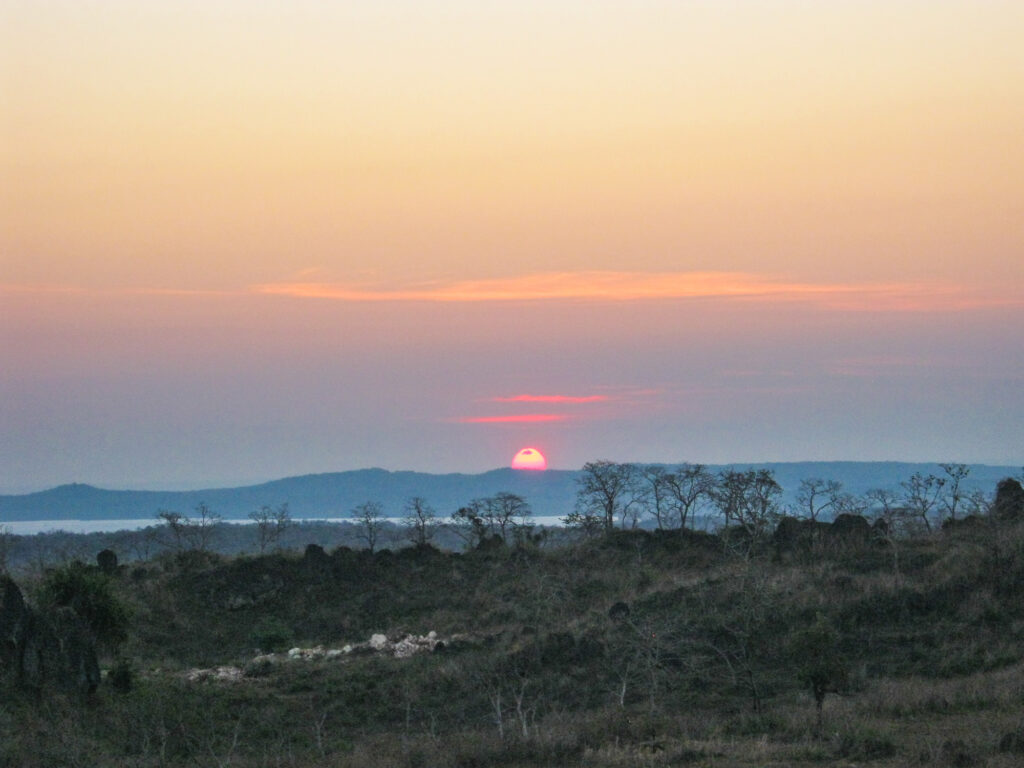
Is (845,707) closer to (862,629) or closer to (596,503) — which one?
(862,629)

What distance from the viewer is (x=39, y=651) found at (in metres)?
27.3

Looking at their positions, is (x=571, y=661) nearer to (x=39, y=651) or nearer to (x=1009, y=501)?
(x=39, y=651)

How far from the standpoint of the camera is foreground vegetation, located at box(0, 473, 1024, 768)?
1959cm

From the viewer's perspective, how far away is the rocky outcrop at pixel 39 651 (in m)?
27.0

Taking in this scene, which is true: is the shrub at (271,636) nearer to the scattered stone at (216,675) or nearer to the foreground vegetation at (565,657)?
the foreground vegetation at (565,657)

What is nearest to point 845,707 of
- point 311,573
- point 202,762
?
point 202,762

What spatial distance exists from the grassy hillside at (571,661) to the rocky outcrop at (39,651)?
0.50 meters

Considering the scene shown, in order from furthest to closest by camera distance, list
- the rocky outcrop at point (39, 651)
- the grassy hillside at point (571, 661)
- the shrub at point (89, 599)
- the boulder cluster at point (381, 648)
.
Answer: the boulder cluster at point (381, 648), the shrub at point (89, 599), the rocky outcrop at point (39, 651), the grassy hillside at point (571, 661)

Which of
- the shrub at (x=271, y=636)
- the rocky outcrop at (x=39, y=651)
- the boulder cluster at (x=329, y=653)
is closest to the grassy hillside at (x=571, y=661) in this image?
the shrub at (x=271, y=636)

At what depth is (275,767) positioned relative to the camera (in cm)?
1959

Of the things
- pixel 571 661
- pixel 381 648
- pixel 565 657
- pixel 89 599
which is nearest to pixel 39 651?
pixel 89 599

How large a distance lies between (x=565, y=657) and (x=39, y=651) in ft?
47.0

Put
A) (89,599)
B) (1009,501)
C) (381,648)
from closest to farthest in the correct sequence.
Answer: (89,599)
(381,648)
(1009,501)

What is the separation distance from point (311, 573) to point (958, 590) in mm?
27268
